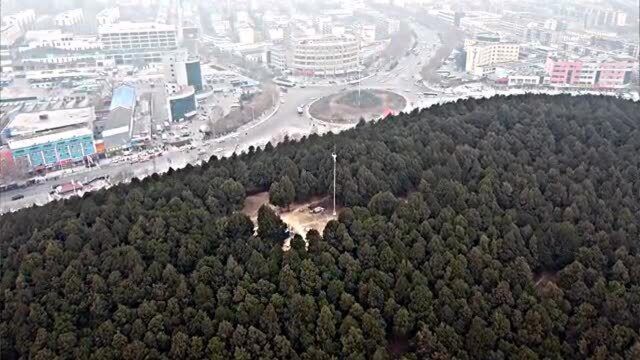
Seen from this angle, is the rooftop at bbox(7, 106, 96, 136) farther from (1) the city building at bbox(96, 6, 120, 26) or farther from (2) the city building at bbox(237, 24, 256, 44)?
(1) the city building at bbox(96, 6, 120, 26)

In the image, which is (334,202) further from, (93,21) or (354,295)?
(93,21)

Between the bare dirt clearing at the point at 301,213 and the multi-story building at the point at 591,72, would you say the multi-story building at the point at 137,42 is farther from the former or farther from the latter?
the bare dirt clearing at the point at 301,213

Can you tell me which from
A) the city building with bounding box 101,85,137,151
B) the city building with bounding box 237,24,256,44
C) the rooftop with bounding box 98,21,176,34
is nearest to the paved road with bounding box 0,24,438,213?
the city building with bounding box 101,85,137,151

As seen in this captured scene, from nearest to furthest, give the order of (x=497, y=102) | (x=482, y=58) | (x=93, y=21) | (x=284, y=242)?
(x=284, y=242) < (x=497, y=102) < (x=482, y=58) < (x=93, y=21)

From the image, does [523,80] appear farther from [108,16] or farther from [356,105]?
[108,16]

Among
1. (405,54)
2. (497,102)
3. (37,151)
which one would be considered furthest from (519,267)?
(405,54)

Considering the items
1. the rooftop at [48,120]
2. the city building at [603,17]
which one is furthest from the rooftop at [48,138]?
the city building at [603,17]

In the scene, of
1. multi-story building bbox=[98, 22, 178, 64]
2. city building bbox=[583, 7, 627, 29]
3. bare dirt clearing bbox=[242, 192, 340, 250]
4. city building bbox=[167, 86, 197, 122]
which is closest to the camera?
bare dirt clearing bbox=[242, 192, 340, 250]
